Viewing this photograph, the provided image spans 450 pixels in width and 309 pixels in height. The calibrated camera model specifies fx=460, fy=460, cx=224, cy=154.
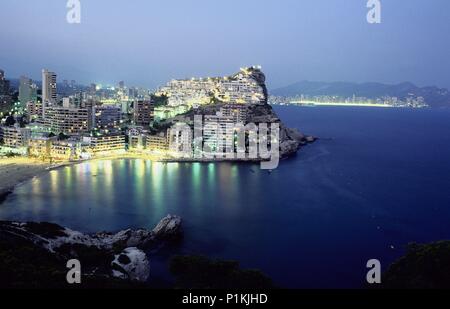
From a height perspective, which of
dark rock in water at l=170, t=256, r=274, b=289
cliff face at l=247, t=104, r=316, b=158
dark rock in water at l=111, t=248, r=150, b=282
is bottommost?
dark rock in water at l=111, t=248, r=150, b=282

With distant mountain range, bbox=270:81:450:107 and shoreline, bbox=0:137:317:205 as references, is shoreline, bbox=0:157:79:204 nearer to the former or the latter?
shoreline, bbox=0:137:317:205

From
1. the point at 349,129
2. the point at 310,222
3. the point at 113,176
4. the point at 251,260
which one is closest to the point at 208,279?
the point at 251,260

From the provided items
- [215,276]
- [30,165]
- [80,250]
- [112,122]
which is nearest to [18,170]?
[30,165]

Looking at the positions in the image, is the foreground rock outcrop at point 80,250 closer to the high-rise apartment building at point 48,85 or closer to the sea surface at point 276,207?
the sea surface at point 276,207

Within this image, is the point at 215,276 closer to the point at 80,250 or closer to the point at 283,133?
the point at 80,250

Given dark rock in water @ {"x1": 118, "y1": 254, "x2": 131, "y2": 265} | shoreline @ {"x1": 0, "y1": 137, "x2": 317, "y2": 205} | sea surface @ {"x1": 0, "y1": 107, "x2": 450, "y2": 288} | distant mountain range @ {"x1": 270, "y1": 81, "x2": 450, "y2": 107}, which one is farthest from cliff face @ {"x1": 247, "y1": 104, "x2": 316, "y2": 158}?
distant mountain range @ {"x1": 270, "y1": 81, "x2": 450, "y2": 107}
